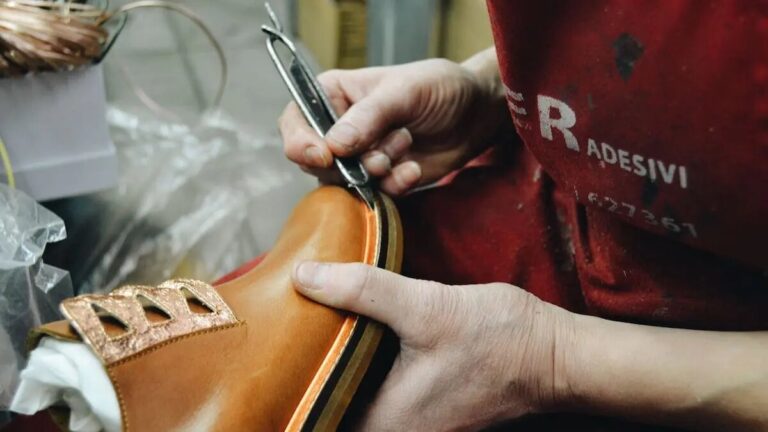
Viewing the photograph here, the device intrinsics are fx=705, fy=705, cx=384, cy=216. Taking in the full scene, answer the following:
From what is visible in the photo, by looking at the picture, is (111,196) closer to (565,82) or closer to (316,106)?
(316,106)

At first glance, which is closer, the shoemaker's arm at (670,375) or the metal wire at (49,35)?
the shoemaker's arm at (670,375)

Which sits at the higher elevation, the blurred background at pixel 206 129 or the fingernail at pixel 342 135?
the fingernail at pixel 342 135

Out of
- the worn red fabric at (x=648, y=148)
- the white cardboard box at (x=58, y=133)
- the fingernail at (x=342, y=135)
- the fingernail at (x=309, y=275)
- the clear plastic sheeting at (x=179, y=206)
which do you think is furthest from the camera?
the clear plastic sheeting at (x=179, y=206)

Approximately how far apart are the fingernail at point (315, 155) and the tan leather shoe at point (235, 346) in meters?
0.08

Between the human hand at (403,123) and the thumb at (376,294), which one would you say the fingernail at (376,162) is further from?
the thumb at (376,294)

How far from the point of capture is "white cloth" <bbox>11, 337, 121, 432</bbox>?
1.30ft

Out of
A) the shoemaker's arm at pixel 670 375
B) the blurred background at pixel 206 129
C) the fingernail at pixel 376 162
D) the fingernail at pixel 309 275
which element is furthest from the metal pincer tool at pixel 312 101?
the blurred background at pixel 206 129

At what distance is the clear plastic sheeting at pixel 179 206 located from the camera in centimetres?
100

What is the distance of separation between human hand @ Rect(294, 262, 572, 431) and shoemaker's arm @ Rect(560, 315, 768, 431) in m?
0.02

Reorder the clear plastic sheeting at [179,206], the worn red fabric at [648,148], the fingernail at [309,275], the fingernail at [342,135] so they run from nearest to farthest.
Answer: the worn red fabric at [648,148], the fingernail at [309,275], the fingernail at [342,135], the clear plastic sheeting at [179,206]

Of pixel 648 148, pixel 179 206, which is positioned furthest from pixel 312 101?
pixel 179 206

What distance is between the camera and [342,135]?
60 centimetres

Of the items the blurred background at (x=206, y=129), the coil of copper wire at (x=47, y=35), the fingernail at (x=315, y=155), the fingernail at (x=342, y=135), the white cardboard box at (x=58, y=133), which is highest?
the coil of copper wire at (x=47, y=35)

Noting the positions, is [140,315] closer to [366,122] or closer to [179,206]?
[366,122]
